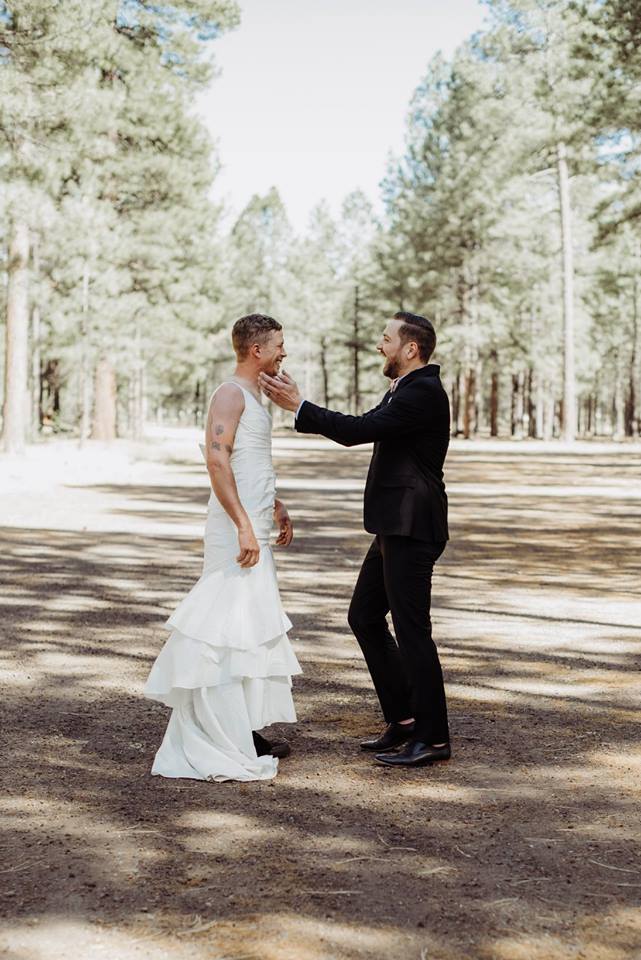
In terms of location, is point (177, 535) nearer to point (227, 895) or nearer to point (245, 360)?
point (245, 360)

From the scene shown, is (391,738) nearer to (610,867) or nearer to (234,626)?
(234,626)

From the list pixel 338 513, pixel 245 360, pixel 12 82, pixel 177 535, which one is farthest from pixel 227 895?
pixel 12 82

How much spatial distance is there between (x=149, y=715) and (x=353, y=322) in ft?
225

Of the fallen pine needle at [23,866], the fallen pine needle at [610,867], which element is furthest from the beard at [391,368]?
the fallen pine needle at [23,866]

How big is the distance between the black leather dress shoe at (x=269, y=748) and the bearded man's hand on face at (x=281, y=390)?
1.62 m

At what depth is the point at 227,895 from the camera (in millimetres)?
3717

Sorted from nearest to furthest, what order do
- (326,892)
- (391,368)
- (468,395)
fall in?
(326,892)
(391,368)
(468,395)

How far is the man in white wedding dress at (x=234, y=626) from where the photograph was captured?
5.09 m

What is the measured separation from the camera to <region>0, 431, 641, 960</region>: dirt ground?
3.48 m

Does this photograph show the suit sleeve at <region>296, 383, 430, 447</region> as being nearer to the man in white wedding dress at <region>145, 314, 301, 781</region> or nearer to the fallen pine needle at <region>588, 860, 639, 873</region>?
the man in white wedding dress at <region>145, 314, 301, 781</region>

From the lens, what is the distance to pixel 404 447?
534 cm

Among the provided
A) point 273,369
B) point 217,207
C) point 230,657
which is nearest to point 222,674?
point 230,657

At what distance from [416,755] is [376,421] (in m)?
1.64

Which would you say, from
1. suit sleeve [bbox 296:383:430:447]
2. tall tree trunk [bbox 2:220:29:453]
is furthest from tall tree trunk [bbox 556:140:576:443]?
suit sleeve [bbox 296:383:430:447]
